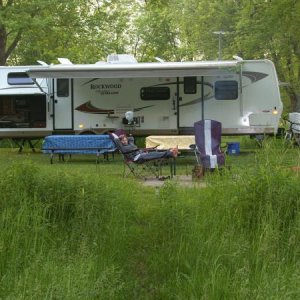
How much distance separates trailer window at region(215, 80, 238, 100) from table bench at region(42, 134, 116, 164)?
148 inches

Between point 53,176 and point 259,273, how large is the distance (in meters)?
2.52

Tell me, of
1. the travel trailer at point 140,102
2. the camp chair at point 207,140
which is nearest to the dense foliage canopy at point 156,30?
the travel trailer at point 140,102

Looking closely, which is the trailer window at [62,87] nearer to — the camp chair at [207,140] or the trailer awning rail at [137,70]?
the trailer awning rail at [137,70]

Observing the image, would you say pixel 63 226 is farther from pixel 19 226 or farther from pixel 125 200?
pixel 125 200

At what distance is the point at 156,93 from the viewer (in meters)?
15.7

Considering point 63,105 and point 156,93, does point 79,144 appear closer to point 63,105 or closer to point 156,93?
point 63,105

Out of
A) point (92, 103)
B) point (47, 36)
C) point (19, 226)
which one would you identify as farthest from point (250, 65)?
point (19, 226)

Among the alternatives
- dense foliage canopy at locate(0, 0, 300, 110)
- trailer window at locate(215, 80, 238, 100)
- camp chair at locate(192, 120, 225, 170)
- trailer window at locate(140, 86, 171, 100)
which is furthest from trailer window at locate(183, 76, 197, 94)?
camp chair at locate(192, 120, 225, 170)

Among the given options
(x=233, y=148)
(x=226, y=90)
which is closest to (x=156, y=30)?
(x=226, y=90)

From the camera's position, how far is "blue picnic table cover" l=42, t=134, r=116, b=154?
13328 millimetres

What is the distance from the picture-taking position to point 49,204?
18.1 feet

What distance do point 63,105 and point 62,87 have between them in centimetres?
51

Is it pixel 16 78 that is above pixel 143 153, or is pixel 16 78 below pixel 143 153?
above

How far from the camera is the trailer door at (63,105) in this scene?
15891 millimetres
